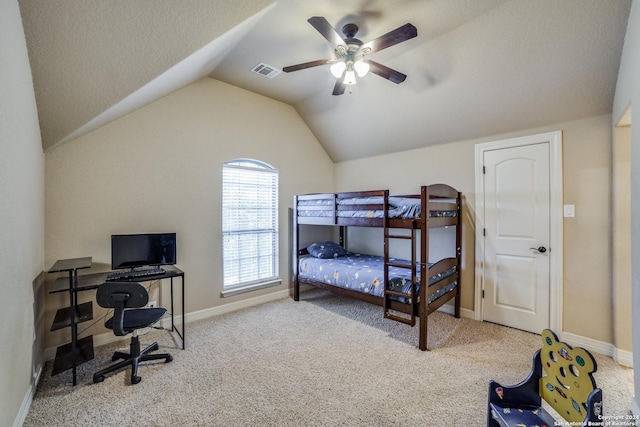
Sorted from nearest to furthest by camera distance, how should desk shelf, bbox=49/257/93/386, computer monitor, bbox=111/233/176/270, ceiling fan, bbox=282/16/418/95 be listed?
ceiling fan, bbox=282/16/418/95
desk shelf, bbox=49/257/93/386
computer monitor, bbox=111/233/176/270

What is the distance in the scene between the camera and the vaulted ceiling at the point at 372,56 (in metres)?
1.69

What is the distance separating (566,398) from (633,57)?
7.15 feet

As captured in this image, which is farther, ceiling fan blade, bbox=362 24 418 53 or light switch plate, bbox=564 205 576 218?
light switch plate, bbox=564 205 576 218

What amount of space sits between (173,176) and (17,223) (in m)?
1.62

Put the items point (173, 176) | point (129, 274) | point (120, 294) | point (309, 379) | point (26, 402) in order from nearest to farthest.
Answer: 1. point (26, 402)
2. point (120, 294)
3. point (309, 379)
4. point (129, 274)
5. point (173, 176)

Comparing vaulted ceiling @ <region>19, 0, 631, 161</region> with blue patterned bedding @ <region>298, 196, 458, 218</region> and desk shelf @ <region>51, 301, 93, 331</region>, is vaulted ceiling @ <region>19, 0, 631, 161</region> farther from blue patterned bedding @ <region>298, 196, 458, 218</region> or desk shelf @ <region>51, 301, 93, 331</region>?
desk shelf @ <region>51, 301, 93, 331</region>

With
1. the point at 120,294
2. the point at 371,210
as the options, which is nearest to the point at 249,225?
the point at 371,210

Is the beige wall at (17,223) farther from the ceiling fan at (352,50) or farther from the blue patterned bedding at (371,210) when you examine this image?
the blue patterned bedding at (371,210)

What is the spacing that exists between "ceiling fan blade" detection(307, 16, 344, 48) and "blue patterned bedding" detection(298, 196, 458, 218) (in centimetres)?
157

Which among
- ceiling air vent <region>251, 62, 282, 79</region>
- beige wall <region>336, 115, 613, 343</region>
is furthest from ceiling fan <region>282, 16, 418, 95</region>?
beige wall <region>336, 115, 613, 343</region>

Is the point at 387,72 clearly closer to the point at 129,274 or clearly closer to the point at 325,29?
the point at 325,29

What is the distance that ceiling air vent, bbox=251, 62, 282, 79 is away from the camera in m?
3.16

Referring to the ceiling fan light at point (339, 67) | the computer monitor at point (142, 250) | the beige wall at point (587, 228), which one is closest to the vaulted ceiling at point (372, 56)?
the beige wall at point (587, 228)

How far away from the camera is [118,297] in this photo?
2.13 meters
